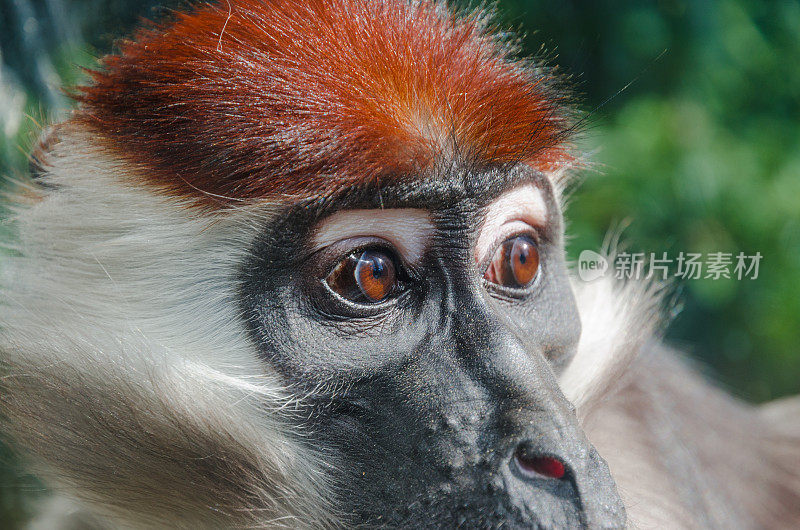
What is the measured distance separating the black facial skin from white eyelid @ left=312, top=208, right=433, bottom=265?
2 cm

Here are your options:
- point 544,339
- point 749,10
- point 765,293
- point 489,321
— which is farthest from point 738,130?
point 489,321

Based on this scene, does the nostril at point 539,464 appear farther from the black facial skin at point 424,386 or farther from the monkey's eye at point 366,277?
the monkey's eye at point 366,277

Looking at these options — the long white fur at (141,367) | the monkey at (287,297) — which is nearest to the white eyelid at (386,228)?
the monkey at (287,297)

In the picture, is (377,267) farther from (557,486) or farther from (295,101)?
(557,486)

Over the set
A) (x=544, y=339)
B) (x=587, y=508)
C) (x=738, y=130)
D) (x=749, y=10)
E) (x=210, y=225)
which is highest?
(x=749, y=10)

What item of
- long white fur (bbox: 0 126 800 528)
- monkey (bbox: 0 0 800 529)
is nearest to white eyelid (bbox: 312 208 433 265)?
monkey (bbox: 0 0 800 529)

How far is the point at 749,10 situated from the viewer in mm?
3723

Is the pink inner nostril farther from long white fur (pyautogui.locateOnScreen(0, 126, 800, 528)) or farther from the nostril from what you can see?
long white fur (pyautogui.locateOnScreen(0, 126, 800, 528))

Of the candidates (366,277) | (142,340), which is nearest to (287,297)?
(366,277)

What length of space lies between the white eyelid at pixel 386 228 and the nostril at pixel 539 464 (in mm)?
410

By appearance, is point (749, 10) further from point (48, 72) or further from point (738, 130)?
point (48, 72)

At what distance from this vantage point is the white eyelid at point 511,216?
1635 millimetres

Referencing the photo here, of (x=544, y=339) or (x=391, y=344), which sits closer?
(x=391, y=344)

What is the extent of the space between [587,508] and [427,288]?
48cm
